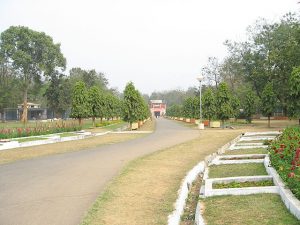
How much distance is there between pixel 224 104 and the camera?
39.6 m

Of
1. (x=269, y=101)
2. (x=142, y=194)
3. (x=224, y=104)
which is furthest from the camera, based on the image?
(x=224, y=104)

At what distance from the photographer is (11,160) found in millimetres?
14719

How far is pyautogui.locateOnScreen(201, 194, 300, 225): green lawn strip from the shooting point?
220 inches

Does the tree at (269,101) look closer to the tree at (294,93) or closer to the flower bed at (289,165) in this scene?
the tree at (294,93)

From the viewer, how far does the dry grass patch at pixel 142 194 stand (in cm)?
665

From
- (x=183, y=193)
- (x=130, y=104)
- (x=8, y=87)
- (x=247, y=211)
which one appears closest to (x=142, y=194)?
(x=183, y=193)

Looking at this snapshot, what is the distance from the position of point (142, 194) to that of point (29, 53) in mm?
59433

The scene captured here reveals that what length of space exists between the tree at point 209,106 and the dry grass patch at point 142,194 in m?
28.5

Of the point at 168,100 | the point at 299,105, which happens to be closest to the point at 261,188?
the point at 299,105

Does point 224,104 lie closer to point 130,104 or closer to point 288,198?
point 130,104

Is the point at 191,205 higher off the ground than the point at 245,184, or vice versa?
the point at 245,184

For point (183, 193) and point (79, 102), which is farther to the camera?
point (79, 102)

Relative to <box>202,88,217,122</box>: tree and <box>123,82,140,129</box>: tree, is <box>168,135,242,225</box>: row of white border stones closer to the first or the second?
<box>123,82,140,129</box>: tree

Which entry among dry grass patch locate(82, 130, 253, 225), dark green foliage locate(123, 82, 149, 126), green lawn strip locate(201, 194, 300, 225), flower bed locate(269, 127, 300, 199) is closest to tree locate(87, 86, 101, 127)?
dark green foliage locate(123, 82, 149, 126)
